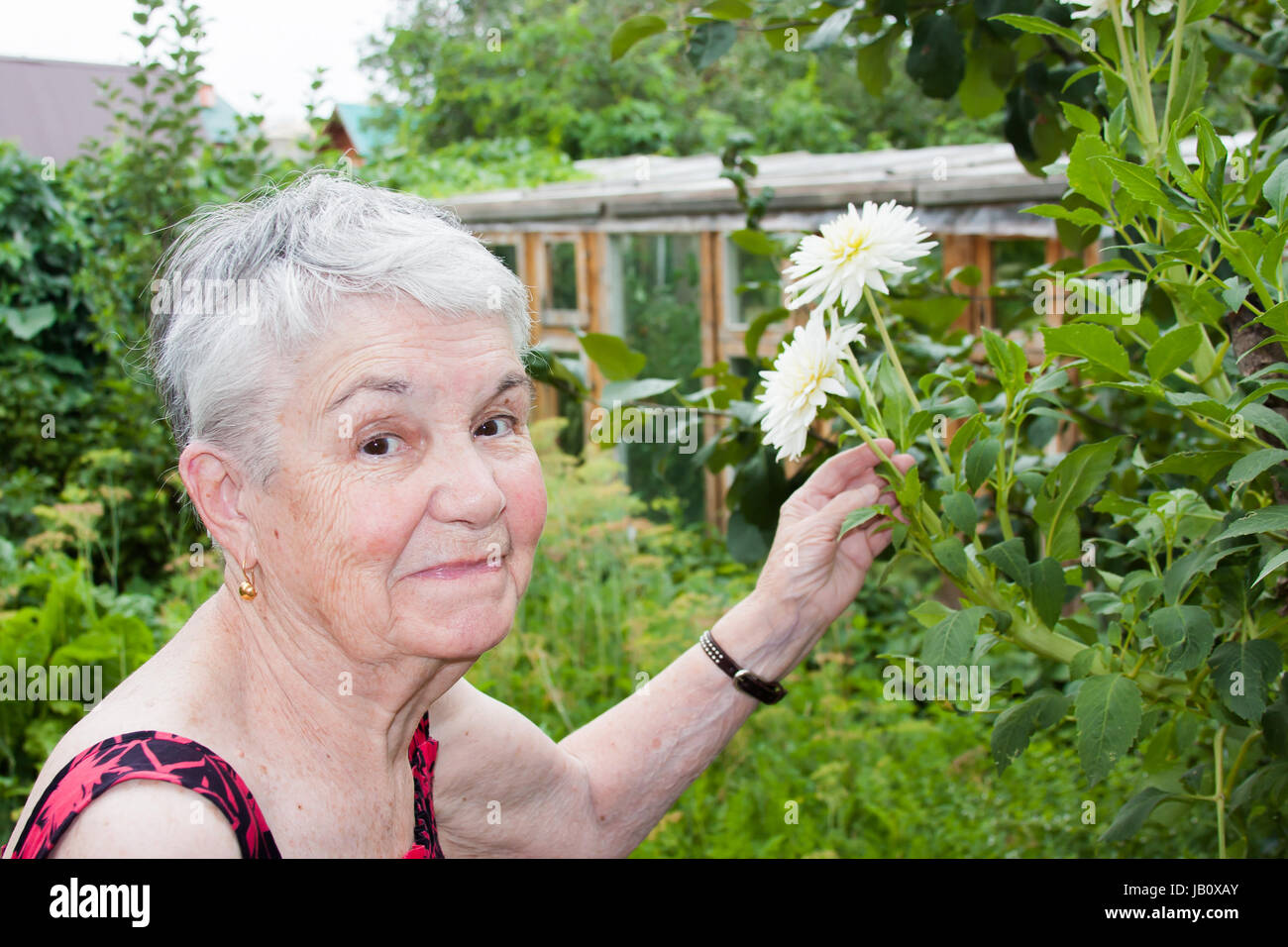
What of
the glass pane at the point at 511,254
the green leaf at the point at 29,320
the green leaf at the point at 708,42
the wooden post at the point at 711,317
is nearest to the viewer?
the green leaf at the point at 708,42

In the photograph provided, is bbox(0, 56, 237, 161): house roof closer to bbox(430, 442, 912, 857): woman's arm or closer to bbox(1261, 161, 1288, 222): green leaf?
bbox(430, 442, 912, 857): woman's arm

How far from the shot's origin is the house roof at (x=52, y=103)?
28.5 feet

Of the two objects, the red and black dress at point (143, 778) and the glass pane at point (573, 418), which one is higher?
the glass pane at point (573, 418)

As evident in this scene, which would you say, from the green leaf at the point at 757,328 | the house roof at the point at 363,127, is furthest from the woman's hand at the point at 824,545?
the house roof at the point at 363,127

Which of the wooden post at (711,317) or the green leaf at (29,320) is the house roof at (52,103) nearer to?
the green leaf at (29,320)

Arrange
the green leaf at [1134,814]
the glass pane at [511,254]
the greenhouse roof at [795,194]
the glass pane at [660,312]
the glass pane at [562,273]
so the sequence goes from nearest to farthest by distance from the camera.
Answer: the green leaf at [1134,814]
the greenhouse roof at [795,194]
the glass pane at [660,312]
the glass pane at [562,273]
the glass pane at [511,254]

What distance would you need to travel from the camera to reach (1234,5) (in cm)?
282

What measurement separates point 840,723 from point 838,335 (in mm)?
3192

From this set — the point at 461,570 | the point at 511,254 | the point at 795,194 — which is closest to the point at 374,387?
the point at 461,570

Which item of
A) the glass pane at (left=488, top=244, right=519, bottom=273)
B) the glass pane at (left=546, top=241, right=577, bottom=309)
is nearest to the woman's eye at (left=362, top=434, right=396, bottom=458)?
the glass pane at (left=546, top=241, right=577, bottom=309)

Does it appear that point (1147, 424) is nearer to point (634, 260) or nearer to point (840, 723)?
point (840, 723)

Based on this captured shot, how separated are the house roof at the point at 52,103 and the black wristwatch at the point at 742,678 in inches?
312

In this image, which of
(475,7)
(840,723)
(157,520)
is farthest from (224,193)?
(475,7)

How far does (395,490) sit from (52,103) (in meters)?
9.05
